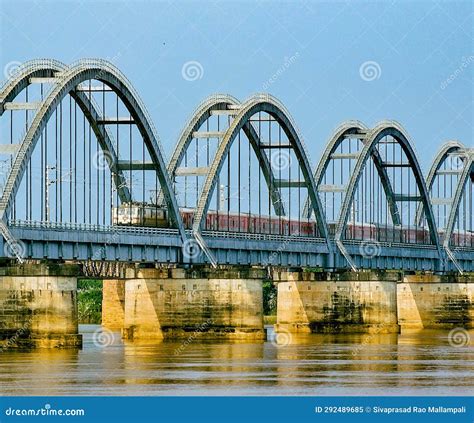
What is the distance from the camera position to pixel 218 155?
121 m

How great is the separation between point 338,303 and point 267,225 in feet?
25.5

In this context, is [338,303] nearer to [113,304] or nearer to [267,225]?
[267,225]

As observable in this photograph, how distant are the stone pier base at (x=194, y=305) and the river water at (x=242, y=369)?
1.73 m

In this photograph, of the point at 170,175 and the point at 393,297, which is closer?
the point at 170,175

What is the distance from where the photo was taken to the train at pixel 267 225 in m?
116

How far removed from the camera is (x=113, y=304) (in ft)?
490

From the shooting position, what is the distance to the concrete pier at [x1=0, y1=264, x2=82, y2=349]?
9400 cm

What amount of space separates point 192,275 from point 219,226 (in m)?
10.3

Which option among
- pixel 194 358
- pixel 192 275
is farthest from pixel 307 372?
pixel 192 275

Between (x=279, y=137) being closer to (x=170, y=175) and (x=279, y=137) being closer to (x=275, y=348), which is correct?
(x=170, y=175)

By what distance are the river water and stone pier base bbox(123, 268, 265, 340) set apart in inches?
68.0

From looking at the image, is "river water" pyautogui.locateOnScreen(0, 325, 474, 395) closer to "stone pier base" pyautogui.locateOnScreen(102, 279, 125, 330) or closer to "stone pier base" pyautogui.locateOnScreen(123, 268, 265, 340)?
"stone pier base" pyautogui.locateOnScreen(123, 268, 265, 340)

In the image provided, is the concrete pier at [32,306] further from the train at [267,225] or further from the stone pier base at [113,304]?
the stone pier base at [113,304]
